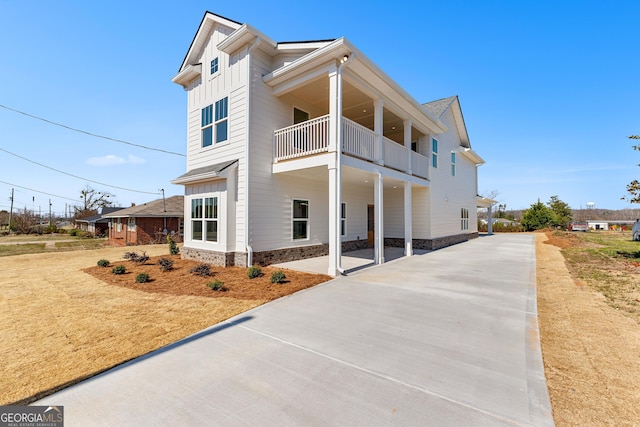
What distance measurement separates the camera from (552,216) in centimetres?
3219

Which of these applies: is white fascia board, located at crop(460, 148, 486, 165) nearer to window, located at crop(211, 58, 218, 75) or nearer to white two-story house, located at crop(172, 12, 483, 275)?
white two-story house, located at crop(172, 12, 483, 275)

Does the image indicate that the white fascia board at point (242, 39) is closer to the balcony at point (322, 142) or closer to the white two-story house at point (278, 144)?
the white two-story house at point (278, 144)

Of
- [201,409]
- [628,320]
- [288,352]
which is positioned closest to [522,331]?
[628,320]

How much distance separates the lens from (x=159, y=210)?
2259 centimetres

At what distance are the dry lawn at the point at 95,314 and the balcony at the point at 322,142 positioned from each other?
4.09m

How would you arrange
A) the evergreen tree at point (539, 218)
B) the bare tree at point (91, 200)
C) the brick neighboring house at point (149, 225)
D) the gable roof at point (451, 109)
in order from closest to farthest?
the gable roof at point (451, 109), the brick neighboring house at point (149, 225), the evergreen tree at point (539, 218), the bare tree at point (91, 200)

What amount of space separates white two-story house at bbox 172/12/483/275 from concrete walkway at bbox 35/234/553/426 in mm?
3660

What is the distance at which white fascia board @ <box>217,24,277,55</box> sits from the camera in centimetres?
858

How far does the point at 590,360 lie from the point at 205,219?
1034cm

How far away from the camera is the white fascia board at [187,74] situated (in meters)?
11.1

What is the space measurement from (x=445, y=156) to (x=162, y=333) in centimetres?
1749

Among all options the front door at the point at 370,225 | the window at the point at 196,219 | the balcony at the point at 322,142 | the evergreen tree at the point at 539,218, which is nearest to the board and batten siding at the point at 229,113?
the window at the point at 196,219

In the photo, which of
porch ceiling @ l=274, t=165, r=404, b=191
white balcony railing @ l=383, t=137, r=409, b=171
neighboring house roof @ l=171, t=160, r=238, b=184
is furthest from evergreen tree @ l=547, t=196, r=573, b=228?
neighboring house roof @ l=171, t=160, r=238, b=184

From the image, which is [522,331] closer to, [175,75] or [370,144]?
[370,144]
